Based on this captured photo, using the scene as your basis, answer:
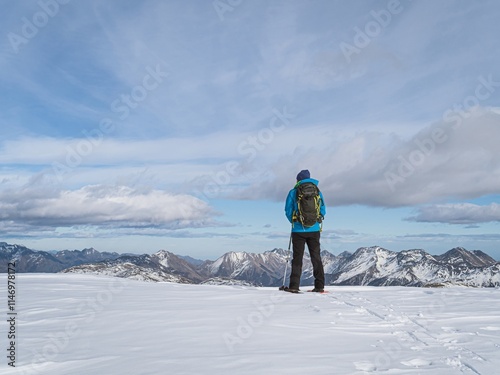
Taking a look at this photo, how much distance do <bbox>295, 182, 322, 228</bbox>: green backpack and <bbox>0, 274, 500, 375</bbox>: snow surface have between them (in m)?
3.16

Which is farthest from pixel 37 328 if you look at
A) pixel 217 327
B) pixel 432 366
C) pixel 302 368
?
pixel 432 366

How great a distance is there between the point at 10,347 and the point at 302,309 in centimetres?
556

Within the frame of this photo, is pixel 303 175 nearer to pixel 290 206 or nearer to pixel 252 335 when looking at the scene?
pixel 290 206

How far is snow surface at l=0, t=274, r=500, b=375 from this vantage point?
4.62 metres

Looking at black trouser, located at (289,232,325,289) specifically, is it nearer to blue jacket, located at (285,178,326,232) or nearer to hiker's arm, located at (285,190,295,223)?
blue jacket, located at (285,178,326,232)

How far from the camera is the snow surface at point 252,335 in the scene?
15.2ft

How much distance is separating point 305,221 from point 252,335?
270 inches

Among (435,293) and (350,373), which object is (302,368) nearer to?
(350,373)

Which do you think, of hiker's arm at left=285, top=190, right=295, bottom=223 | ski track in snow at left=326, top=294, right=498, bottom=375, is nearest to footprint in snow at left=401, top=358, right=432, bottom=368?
ski track in snow at left=326, top=294, right=498, bottom=375

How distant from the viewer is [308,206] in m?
12.5

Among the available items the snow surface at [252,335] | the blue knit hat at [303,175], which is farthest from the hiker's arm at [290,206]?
the snow surface at [252,335]

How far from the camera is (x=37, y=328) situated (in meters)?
6.72

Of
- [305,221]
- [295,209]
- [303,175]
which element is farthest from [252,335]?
[303,175]

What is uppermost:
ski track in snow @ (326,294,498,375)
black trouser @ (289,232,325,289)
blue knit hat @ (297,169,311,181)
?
blue knit hat @ (297,169,311,181)
